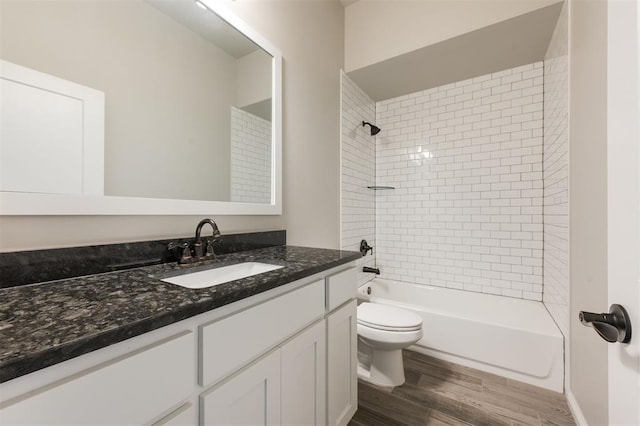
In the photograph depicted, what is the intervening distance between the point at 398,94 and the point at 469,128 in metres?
0.82

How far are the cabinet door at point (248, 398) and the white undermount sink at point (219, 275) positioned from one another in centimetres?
37

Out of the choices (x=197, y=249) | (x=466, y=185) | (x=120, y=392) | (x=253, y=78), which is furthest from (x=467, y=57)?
(x=120, y=392)

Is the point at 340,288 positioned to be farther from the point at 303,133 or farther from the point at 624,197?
the point at 303,133

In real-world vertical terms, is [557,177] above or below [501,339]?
above

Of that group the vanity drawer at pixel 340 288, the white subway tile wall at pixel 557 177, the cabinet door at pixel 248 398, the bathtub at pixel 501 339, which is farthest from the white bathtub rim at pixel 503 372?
the cabinet door at pixel 248 398

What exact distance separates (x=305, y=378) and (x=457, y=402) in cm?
115

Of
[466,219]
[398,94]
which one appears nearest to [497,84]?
[398,94]

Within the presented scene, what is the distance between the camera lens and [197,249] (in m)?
1.23

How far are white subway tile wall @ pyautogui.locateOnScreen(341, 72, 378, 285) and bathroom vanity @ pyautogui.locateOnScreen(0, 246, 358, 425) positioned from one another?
4.47 ft

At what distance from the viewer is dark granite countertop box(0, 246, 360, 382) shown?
0.45 metres

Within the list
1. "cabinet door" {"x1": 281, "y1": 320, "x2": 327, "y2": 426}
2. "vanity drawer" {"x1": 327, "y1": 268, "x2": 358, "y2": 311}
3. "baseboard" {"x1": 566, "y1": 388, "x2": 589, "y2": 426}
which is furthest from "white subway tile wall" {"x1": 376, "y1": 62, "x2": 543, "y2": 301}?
"cabinet door" {"x1": 281, "y1": 320, "x2": 327, "y2": 426}

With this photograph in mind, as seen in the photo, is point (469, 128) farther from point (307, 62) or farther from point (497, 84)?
point (307, 62)

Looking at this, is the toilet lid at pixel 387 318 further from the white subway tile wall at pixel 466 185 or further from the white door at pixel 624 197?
the white door at pixel 624 197

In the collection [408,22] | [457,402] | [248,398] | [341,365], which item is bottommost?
[457,402]
